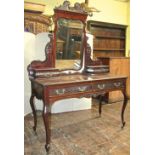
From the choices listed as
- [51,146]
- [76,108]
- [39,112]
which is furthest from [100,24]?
[51,146]

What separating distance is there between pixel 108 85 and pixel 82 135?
0.80 metres

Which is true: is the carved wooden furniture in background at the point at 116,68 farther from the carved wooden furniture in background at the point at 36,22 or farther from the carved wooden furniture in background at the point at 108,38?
the carved wooden furniture in background at the point at 108,38

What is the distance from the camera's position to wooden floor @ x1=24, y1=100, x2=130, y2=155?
97.1 inches

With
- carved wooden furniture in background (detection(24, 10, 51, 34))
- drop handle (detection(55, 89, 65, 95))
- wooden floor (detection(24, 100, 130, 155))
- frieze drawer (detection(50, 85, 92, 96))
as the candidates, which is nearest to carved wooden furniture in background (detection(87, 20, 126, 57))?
carved wooden furniture in background (detection(24, 10, 51, 34))

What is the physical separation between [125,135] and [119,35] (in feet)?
15.4

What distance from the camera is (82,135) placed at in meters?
2.91

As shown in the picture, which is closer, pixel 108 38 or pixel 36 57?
pixel 36 57

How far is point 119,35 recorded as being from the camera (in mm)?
6969

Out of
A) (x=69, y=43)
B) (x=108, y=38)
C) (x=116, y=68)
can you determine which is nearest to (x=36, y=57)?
(x=69, y=43)

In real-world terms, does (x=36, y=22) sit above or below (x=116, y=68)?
above

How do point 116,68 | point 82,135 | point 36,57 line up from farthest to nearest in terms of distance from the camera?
1. point 116,68
2. point 36,57
3. point 82,135

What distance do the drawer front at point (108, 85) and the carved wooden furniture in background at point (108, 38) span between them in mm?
3280

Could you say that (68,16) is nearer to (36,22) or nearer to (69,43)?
(69,43)
